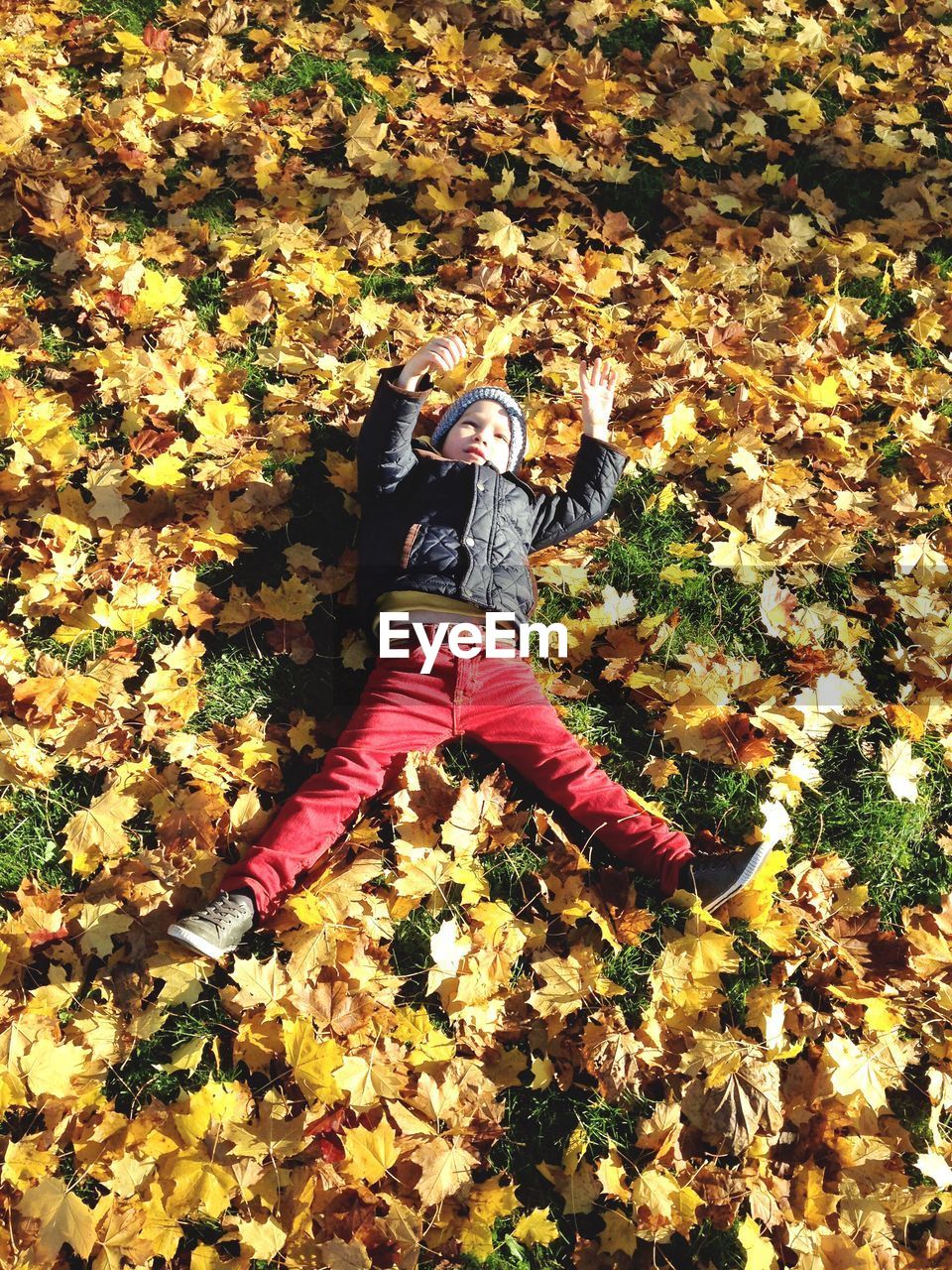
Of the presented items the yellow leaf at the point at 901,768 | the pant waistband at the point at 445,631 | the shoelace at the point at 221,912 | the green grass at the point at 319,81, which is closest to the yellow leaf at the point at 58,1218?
the shoelace at the point at 221,912

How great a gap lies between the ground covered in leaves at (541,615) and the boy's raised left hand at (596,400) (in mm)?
378

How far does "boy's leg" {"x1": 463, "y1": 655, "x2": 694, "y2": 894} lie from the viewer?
10.0 ft

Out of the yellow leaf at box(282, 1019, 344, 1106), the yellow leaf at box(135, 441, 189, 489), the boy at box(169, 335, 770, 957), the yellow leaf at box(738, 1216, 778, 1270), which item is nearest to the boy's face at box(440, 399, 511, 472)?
the boy at box(169, 335, 770, 957)

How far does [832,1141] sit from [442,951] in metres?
1.24

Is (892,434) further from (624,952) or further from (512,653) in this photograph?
(624,952)

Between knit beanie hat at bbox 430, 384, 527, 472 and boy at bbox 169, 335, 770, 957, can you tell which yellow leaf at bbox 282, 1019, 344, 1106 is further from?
knit beanie hat at bbox 430, 384, 527, 472

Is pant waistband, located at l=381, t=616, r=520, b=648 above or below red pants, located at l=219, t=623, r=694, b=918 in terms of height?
above

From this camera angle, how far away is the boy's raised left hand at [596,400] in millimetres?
3709

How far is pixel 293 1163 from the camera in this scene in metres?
2.49

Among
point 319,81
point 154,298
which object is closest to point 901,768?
point 154,298

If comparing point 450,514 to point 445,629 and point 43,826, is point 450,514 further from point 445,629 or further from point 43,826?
point 43,826

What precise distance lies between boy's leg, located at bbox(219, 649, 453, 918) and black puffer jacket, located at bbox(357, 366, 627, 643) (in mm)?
285

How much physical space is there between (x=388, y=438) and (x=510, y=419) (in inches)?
22.7

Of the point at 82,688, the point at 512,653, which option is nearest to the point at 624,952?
the point at 512,653
